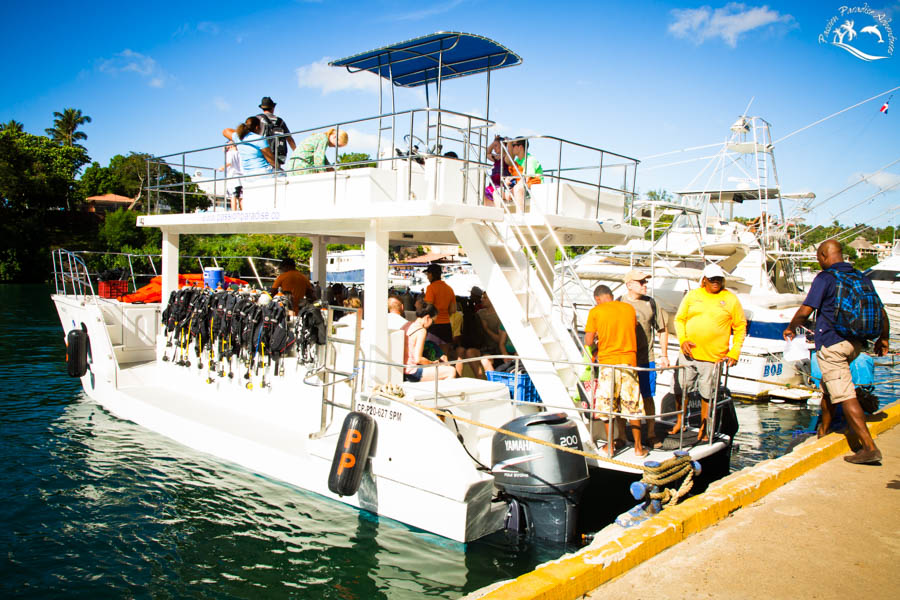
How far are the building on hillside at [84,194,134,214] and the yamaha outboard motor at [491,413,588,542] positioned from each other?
54.9m

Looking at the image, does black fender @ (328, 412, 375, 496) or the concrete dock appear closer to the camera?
the concrete dock

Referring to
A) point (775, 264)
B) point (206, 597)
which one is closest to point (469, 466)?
point (206, 597)

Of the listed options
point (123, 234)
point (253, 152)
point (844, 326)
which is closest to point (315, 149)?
point (253, 152)

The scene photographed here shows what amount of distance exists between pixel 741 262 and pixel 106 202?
52.9 m

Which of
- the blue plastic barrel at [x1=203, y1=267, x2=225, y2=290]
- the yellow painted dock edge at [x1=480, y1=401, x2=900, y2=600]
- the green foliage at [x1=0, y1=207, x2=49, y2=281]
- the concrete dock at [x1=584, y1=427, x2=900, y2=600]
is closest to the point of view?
the yellow painted dock edge at [x1=480, y1=401, x2=900, y2=600]

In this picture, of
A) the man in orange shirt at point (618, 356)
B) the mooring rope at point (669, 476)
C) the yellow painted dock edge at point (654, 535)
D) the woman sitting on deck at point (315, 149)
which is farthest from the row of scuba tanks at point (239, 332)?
the yellow painted dock edge at point (654, 535)

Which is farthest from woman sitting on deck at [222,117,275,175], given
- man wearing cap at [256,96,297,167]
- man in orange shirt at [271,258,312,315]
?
man in orange shirt at [271,258,312,315]

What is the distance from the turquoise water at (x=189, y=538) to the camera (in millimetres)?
5398

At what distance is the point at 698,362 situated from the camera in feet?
20.6

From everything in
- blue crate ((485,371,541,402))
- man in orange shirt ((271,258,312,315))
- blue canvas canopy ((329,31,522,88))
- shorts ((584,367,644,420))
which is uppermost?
blue canvas canopy ((329,31,522,88))

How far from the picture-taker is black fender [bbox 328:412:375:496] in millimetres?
6121

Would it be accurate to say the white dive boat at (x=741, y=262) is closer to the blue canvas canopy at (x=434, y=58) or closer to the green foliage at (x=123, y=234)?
the blue canvas canopy at (x=434, y=58)

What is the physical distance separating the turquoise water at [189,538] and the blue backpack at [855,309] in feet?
10.2

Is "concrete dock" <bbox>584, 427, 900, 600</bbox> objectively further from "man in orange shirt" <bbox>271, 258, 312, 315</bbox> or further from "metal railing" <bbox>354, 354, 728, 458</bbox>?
"man in orange shirt" <bbox>271, 258, 312, 315</bbox>
